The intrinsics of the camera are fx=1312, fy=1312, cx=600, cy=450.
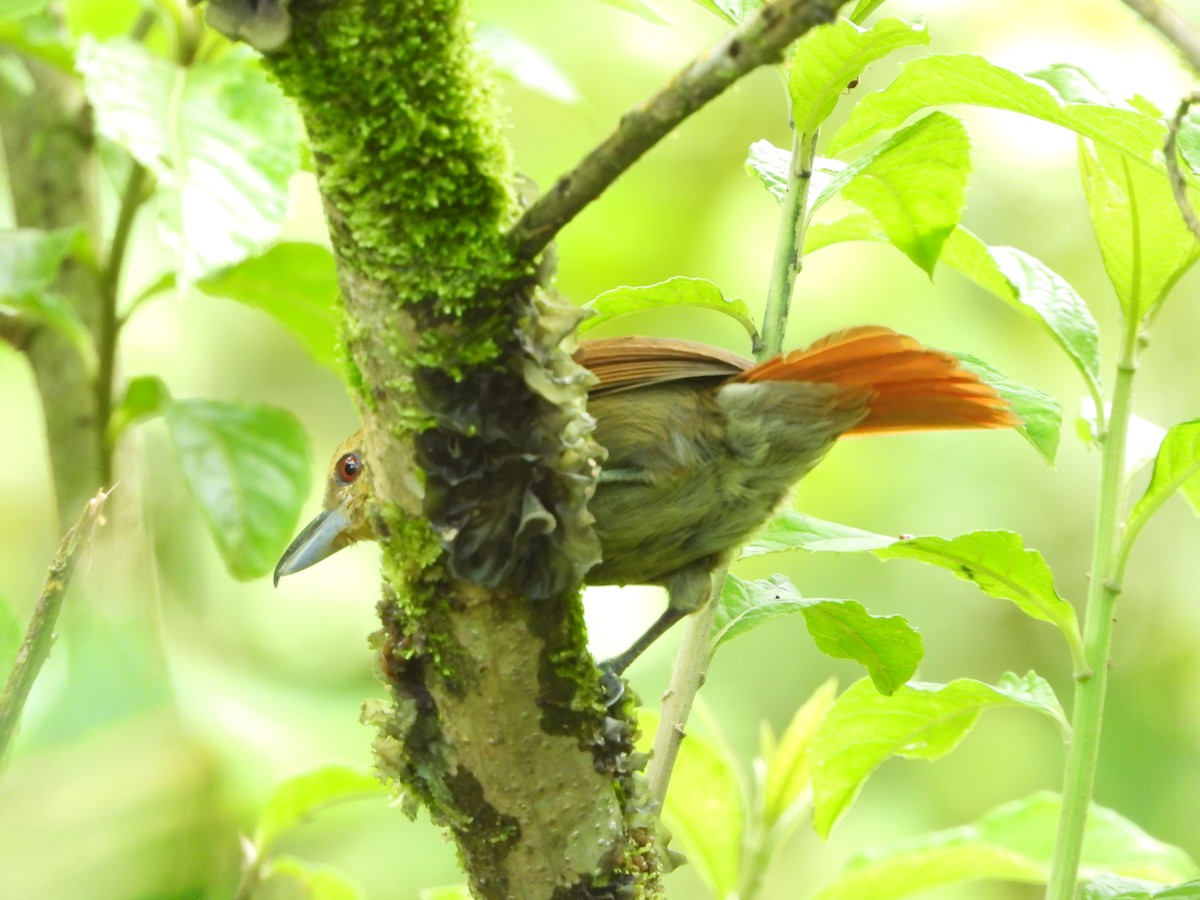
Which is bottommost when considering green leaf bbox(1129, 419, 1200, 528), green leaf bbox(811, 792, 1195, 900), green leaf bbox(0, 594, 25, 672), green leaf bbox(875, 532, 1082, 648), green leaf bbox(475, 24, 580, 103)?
green leaf bbox(811, 792, 1195, 900)

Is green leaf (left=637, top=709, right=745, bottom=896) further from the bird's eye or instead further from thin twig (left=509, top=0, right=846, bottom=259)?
thin twig (left=509, top=0, right=846, bottom=259)

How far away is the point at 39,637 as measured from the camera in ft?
3.59

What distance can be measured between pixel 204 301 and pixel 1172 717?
483 centimetres

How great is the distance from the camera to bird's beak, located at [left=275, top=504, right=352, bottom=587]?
2.97 meters

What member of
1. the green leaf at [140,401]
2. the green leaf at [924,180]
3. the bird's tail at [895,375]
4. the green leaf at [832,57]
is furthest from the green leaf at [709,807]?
the green leaf at [140,401]

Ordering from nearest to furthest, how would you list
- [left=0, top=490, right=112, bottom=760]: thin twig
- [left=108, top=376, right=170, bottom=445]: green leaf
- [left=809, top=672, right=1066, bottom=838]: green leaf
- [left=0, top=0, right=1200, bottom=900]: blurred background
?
[left=0, top=490, right=112, bottom=760]: thin twig, [left=809, top=672, right=1066, bottom=838]: green leaf, [left=108, top=376, right=170, bottom=445]: green leaf, [left=0, top=0, right=1200, bottom=900]: blurred background

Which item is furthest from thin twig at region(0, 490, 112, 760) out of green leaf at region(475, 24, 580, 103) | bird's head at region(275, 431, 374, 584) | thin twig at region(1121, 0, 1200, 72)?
green leaf at region(475, 24, 580, 103)

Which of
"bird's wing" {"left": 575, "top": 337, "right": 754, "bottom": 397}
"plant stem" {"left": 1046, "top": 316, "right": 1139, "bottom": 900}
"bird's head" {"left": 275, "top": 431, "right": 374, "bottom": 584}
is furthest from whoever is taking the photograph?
"bird's head" {"left": 275, "top": 431, "right": 374, "bottom": 584}

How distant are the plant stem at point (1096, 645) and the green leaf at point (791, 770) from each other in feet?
1.95

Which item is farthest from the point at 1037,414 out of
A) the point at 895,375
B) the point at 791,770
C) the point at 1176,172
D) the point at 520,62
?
the point at 520,62

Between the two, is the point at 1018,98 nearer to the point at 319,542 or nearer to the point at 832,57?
the point at 832,57

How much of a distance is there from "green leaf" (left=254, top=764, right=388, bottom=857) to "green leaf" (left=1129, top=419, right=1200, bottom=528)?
1.41 metres

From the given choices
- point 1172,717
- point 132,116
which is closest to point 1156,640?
point 1172,717

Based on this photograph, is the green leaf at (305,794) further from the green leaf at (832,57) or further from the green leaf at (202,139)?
the green leaf at (832,57)
